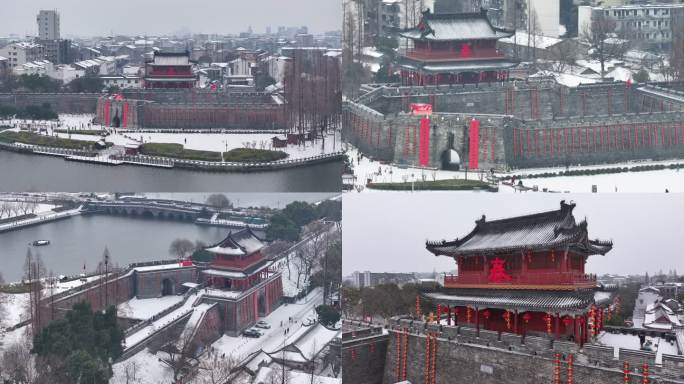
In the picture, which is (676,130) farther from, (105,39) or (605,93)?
(105,39)

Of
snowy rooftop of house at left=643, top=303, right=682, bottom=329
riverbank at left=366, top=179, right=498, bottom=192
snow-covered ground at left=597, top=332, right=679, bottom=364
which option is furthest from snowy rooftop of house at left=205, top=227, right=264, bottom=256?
snowy rooftop of house at left=643, top=303, right=682, bottom=329

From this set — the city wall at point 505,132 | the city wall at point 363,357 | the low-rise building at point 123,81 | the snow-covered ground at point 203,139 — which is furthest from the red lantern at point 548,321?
the low-rise building at point 123,81

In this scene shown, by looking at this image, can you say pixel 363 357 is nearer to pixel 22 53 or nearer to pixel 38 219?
pixel 38 219

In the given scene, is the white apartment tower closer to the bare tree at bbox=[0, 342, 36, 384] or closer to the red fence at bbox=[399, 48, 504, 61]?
the bare tree at bbox=[0, 342, 36, 384]

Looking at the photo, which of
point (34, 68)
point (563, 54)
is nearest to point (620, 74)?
point (563, 54)

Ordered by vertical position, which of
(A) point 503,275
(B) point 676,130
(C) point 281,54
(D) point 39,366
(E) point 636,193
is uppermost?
(C) point 281,54

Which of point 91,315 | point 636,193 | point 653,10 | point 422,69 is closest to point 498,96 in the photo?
point 422,69

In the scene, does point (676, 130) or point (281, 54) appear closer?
point (281, 54)
